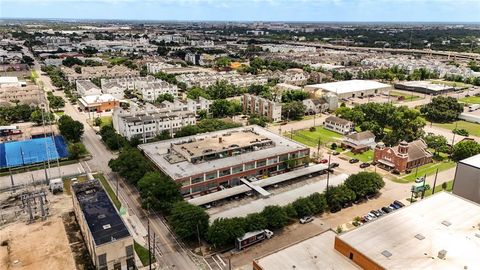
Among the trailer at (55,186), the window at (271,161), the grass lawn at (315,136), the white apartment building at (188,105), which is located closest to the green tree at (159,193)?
the trailer at (55,186)

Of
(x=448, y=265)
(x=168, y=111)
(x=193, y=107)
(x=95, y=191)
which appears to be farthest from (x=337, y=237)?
(x=193, y=107)

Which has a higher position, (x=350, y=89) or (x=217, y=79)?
(x=217, y=79)

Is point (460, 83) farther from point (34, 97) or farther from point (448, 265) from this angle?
point (34, 97)

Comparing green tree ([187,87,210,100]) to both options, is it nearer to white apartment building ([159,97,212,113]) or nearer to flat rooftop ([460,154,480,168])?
white apartment building ([159,97,212,113])

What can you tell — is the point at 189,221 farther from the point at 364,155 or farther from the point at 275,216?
the point at 364,155

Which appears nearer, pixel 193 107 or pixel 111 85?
pixel 193 107

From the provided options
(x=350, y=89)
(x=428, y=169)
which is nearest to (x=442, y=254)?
(x=428, y=169)

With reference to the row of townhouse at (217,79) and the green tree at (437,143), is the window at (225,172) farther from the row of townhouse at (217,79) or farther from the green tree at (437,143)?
the row of townhouse at (217,79)
